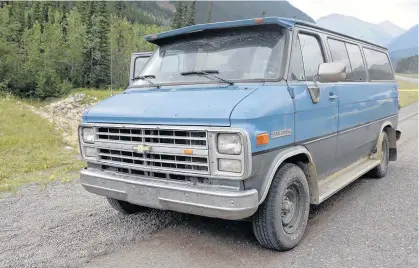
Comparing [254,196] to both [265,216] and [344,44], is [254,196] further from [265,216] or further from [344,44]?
[344,44]

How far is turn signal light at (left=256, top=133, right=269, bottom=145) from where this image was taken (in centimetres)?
322

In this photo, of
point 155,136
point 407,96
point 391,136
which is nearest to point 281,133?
point 155,136

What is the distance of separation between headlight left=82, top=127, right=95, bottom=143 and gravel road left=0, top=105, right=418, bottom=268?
102 centimetres

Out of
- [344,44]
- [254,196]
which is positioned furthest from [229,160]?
[344,44]

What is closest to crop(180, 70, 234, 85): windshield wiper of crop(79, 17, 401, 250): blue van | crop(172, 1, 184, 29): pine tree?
crop(79, 17, 401, 250): blue van

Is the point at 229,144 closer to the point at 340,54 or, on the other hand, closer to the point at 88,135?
the point at 88,135

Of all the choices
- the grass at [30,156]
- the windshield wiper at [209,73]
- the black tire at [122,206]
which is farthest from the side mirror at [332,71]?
the grass at [30,156]

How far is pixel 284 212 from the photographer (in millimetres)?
3816

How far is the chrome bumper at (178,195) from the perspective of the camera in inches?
124

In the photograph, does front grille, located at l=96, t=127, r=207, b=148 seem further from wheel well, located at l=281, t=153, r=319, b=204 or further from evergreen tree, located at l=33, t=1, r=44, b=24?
evergreen tree, located at l=33, t=1, r=44, b=24

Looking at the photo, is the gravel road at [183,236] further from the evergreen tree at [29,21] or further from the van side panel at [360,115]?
the evergreen tree at [29,21]

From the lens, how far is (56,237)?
3.96 m

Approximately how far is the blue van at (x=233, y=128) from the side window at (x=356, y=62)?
0.40 m

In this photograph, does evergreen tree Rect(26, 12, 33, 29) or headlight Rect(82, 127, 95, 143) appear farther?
evergreen tree Rect(26, 12, 33, 29)
